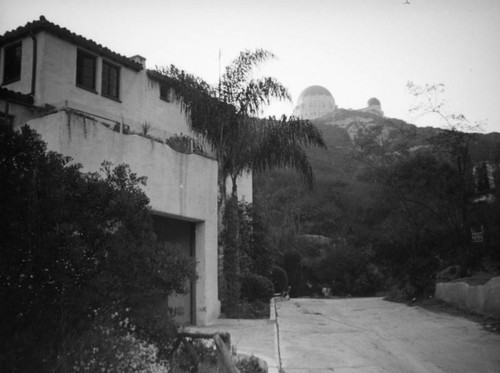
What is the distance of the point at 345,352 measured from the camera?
885cm

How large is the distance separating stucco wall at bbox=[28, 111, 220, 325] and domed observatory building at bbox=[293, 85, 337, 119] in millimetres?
82651

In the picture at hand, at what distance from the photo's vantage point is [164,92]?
60.8 feet

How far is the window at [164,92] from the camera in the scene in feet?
60.2

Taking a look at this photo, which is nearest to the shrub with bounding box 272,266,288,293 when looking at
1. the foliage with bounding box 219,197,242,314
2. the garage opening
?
the foliage with bounding box 219,197,242,314

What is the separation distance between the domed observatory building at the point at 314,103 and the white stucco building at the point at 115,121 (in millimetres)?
78544

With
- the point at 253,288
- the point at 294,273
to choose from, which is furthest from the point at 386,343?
the point at 294,273

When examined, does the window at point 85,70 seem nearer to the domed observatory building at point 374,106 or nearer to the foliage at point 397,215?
the foliage at point 397,215

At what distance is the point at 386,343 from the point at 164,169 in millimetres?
6488

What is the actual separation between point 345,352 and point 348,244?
711 inches

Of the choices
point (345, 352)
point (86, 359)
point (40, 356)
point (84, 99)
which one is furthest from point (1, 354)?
point (84, 99)

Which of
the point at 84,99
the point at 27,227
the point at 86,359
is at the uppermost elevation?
the point at 84,99

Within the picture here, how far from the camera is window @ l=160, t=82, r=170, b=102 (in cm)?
1836

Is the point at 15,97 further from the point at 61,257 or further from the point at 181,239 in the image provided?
the point at 61,257

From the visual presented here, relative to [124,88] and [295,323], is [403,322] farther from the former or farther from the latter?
[124,88]
